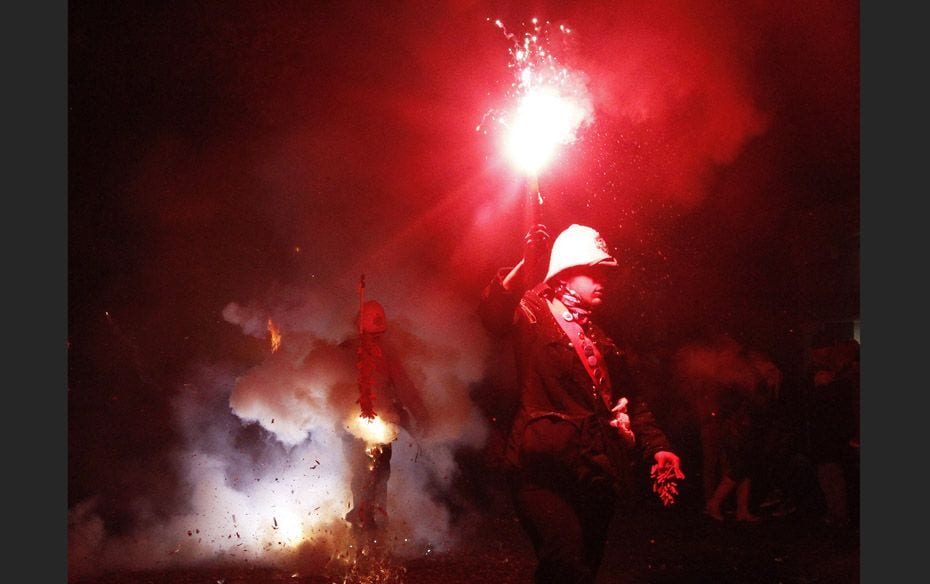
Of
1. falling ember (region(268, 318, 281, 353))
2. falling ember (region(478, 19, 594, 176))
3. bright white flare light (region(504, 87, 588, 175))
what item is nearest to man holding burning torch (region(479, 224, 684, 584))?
bright white flare light (region(504, 87, 588, 175))

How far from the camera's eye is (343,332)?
8961mm

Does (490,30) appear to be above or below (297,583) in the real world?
above

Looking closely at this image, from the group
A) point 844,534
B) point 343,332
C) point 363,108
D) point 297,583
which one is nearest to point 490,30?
point 363,108

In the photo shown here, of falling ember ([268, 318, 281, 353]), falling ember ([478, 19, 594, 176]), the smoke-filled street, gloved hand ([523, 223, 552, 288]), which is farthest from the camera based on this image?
falling ember ([268, 318, 281, 353])

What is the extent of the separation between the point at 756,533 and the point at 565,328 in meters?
4.46

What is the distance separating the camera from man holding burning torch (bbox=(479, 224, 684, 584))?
4047 mm

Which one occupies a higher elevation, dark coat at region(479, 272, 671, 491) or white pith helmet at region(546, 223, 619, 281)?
white pith helmet at region(546, 223, 619, 281)

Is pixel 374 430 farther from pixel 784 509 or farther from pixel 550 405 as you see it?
pixel 784 509

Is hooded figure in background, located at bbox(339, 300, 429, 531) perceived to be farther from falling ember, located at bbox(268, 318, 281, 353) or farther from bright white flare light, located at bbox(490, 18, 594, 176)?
bright white flare light, located at bbox(490, 18, 594, 176)

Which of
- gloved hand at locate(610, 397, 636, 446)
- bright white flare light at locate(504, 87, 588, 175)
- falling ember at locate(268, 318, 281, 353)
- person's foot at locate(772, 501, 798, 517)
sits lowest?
person's foot at locate(772, 501, 798, 517)

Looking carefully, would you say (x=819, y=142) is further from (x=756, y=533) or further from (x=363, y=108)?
(x=363, y=108)

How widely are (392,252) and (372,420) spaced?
2489 millimetres

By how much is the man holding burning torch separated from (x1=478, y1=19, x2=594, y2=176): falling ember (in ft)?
2.71

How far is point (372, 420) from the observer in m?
7.55
